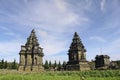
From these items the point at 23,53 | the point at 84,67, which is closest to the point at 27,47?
the point at 23,53

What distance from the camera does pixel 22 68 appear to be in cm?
5462

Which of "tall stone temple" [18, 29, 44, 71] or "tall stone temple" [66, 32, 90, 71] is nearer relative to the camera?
"tall stone temple" [18, 29, 44, 71]

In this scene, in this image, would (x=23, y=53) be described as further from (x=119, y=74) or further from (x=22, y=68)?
(x=119, y=74)

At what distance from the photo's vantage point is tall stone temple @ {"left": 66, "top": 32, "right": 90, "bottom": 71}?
56.2 m

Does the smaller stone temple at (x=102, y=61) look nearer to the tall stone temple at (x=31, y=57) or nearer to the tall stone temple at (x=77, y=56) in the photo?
the tall stone temple at (x=77, y=56)

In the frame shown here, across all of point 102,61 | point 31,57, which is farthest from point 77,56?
point 31,57

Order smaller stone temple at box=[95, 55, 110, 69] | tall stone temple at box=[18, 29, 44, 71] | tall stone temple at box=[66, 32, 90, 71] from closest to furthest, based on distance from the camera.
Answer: tall stone temple at box=[18, 29, 44, 71] < tall stone temple at box=[66, 32, 90, 71] < smaller stone temple at box=[95, 55, 110, 69]

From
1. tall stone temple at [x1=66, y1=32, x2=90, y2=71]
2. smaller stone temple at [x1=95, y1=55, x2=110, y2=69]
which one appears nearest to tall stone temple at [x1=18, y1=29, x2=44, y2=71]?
tall stone temple at [x1=66, y1=32, x2=90, y2=71]

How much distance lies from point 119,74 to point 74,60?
24585 millimetres

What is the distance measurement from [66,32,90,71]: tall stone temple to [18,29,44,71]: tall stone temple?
10.3 metres

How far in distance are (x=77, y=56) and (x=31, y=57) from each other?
1586 centimetres

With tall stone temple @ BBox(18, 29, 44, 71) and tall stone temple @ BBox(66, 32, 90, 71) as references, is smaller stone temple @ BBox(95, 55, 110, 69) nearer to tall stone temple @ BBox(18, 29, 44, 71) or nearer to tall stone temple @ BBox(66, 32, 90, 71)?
tall stone temple @ BBox(66, 32, 90, 71)

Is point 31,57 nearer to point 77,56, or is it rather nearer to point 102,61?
point 77,56

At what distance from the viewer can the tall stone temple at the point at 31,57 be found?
55031 millimetres
